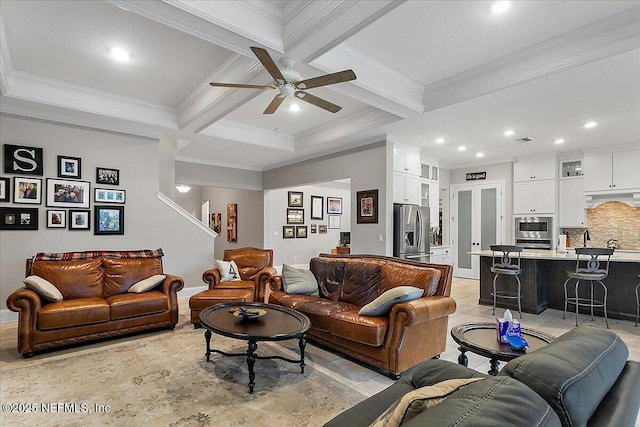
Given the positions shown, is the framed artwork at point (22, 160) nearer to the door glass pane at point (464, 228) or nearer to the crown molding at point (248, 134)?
the crown molding at point (248, 134)

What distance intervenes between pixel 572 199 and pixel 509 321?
597 cm

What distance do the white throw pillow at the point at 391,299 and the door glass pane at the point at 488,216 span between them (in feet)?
17.9

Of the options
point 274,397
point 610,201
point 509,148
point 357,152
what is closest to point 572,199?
point 610,201

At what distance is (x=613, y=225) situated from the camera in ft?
21.0

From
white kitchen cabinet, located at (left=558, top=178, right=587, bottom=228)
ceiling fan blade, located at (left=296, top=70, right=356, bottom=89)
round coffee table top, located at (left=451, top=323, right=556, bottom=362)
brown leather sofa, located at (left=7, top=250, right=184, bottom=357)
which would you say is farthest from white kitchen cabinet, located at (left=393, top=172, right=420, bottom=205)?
brown leather sofa, located at (left=7, top=250, right=184, bottom=357)

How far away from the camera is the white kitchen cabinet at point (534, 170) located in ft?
22.3

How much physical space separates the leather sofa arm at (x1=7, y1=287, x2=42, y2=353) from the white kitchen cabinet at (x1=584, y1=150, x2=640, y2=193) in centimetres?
869

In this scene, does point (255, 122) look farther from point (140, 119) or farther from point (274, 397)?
point (274, 397)

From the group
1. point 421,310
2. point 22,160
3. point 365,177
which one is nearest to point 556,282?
point 365,177

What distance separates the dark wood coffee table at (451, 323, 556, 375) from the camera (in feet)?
6.44

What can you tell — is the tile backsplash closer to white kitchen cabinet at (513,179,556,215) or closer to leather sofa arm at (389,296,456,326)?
white kitchen cabinet at (513,179,556,215)

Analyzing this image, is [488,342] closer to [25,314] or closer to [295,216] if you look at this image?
[25,314]

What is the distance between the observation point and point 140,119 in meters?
4.97

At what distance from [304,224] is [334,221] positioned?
1260 millimetres
